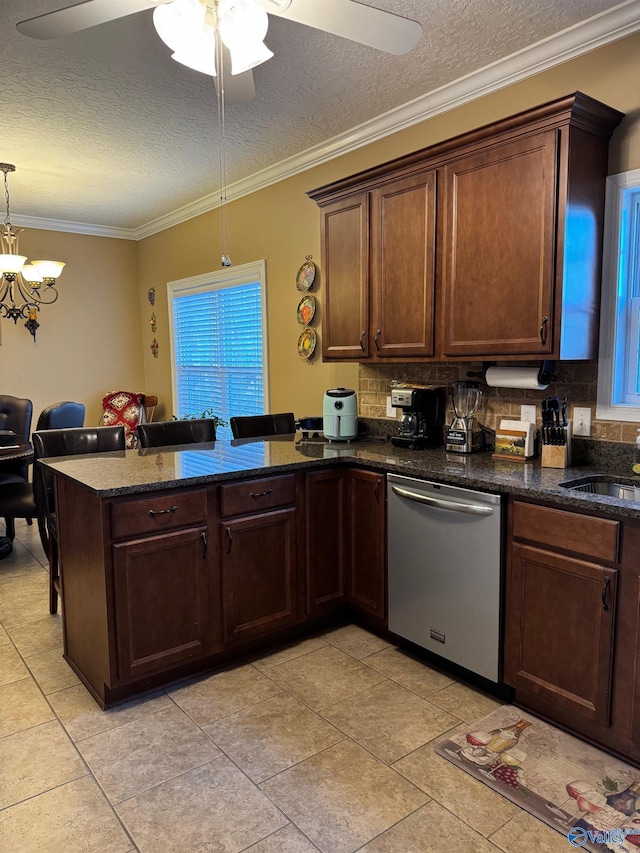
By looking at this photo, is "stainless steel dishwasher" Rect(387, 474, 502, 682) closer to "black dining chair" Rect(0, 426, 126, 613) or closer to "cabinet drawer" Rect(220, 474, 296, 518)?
"cabinet drawer" Rect(220, 474, 296, 518)

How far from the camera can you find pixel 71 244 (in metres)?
5.85

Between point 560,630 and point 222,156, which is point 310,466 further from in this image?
point 222,156

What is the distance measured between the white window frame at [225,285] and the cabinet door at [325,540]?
1.79 m

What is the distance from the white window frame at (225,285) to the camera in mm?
4500

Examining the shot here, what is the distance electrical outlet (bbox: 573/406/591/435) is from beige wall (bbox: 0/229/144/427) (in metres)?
4.85

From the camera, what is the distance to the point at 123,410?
5.84 m

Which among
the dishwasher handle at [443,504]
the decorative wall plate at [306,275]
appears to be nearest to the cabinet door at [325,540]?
the dishwasher handle at [443,504]

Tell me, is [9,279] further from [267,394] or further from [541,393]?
[541,393]

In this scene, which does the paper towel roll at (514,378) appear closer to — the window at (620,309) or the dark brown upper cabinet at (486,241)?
the dark brown upper cabinet at (486,241)

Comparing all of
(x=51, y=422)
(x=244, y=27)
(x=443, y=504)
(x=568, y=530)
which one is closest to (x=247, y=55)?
(x=244, y=27)

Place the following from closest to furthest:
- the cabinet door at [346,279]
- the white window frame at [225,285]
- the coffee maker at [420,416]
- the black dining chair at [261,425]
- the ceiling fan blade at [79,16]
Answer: the ceiling fan blade at [79,16] → the coffee maker at [420,416] → the cabinet door at [346,279] → the black dining chair at [261,425] → the white window frame at [225,285]

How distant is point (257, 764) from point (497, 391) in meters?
1.94

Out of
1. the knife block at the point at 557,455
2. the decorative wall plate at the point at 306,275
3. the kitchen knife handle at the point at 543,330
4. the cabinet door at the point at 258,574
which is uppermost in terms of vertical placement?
the decorative wall plate at the point at 306,275

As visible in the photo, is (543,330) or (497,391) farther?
(497,391)
